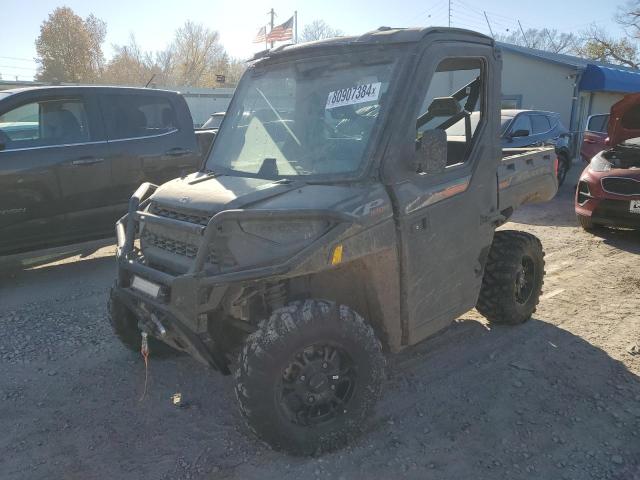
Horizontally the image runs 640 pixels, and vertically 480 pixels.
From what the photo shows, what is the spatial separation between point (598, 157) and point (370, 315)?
20.7 ft

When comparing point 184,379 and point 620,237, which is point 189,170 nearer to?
point 184,379

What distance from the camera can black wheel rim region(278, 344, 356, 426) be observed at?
112 inches

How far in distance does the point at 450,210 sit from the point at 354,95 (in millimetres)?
962

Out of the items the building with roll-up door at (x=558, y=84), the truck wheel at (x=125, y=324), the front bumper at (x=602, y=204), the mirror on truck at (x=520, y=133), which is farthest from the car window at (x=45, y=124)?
the building with roll-up door at (x=558, y=84)

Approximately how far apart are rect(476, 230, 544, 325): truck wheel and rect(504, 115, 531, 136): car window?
22.7 ft

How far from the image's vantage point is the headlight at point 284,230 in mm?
2701

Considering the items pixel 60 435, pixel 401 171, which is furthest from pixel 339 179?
pixel 60 435

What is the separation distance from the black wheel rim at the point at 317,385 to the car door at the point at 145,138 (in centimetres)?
377

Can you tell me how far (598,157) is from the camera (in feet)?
25.8

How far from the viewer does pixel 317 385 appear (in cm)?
289

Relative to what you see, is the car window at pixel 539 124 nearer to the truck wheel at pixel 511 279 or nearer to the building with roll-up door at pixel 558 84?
the building with roll-up door at pixel 558 84

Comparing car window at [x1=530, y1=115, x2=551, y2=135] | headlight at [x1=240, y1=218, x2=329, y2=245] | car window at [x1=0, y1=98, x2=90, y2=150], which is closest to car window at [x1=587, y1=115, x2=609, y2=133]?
car window at [x1=530, y1=115, x2=551, y2=135]

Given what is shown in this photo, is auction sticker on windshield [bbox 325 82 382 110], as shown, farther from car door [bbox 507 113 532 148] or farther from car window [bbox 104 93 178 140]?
car door [bbox 507 113 532 148]

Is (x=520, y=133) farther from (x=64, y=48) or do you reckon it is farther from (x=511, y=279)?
(x=64, y=48)
